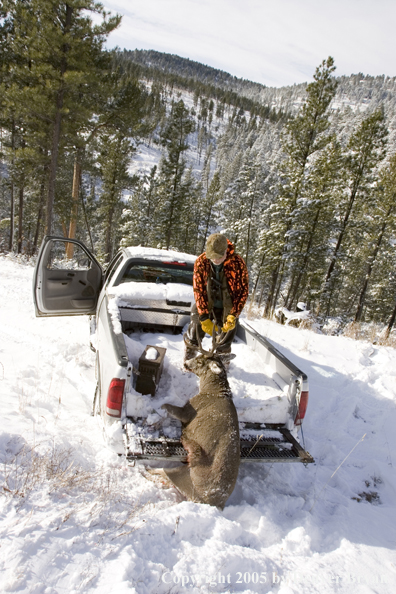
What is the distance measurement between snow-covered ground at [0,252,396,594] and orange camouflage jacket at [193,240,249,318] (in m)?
1.72

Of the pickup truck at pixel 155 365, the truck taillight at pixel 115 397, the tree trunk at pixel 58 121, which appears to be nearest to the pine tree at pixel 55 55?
the tree trunk at pixel 58 121

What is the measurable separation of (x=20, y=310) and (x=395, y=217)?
871 inches

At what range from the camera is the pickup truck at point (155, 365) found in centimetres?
280

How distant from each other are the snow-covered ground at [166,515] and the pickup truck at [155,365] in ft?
1.16

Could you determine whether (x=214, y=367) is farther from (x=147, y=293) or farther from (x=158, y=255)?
(x=158, y=255)

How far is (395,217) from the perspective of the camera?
2039cm

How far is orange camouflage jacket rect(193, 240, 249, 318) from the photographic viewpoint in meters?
3.54

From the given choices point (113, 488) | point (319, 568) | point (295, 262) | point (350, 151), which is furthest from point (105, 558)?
point (350, 151)

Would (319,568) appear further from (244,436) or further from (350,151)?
(350,151)

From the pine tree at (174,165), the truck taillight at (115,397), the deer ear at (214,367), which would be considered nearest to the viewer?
the truck taillight at (115,397)

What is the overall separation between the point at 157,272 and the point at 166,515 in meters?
3.61

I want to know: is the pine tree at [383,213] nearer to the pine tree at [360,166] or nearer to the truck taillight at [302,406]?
the pine tree at [360,166]

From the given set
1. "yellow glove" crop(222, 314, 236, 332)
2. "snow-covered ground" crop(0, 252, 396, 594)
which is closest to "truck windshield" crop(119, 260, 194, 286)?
"snow-covered ground" crop(0, 252, 396, 594)

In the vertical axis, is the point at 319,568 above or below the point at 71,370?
above
